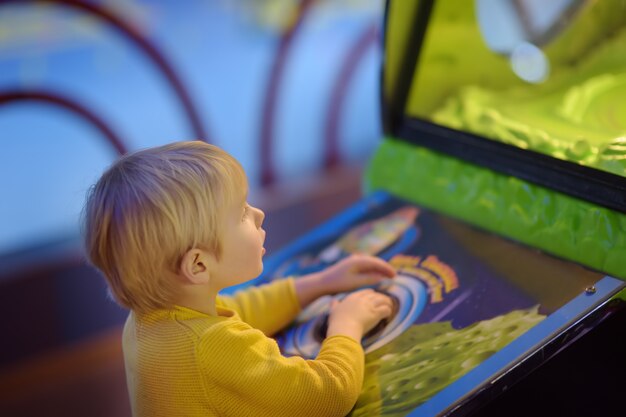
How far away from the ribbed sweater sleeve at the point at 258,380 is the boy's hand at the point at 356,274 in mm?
271

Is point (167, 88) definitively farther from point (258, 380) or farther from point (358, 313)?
point (258, 380)

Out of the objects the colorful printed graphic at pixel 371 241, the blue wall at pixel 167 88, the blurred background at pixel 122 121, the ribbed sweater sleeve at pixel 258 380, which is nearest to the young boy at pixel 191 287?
the ribbed sweater sleeve at pixel 258 380

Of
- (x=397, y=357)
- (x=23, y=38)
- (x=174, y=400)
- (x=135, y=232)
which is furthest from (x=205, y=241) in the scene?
(x=23, y=38)

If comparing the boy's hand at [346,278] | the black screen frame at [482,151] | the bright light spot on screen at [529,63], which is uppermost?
the bright light spot on screen at [529,63]

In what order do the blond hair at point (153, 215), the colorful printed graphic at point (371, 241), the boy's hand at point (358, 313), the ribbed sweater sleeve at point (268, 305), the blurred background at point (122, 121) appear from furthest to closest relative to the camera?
the blurred background at point (122, 121), the colorful printed graphic at point (371, 241), the ribbed sweater sleeve at point (268, 305), the boy's hand at point (358, 313), the blond hair at point (153, 215)

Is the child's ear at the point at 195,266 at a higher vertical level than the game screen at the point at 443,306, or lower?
higher

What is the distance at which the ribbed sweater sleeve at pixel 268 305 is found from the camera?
4.05ft

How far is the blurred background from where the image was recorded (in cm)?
221

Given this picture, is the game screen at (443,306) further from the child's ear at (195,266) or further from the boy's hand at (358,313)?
the child's ear at (195,266)

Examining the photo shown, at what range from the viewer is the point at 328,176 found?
300cm

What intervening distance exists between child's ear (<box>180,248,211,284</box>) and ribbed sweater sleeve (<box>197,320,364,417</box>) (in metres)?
0.06

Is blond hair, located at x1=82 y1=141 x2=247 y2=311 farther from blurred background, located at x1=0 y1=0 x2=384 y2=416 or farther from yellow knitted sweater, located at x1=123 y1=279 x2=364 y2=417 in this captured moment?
blurred background, located at x1=0 y1=0 x2=384 y2=416

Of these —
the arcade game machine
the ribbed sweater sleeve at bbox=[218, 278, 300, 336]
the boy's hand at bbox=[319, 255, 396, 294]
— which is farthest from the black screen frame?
the ribbed sweater sleeve at bbox=[218, 278, 300, 336]

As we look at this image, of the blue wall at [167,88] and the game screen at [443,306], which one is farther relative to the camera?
the blue wall at [167,88]
